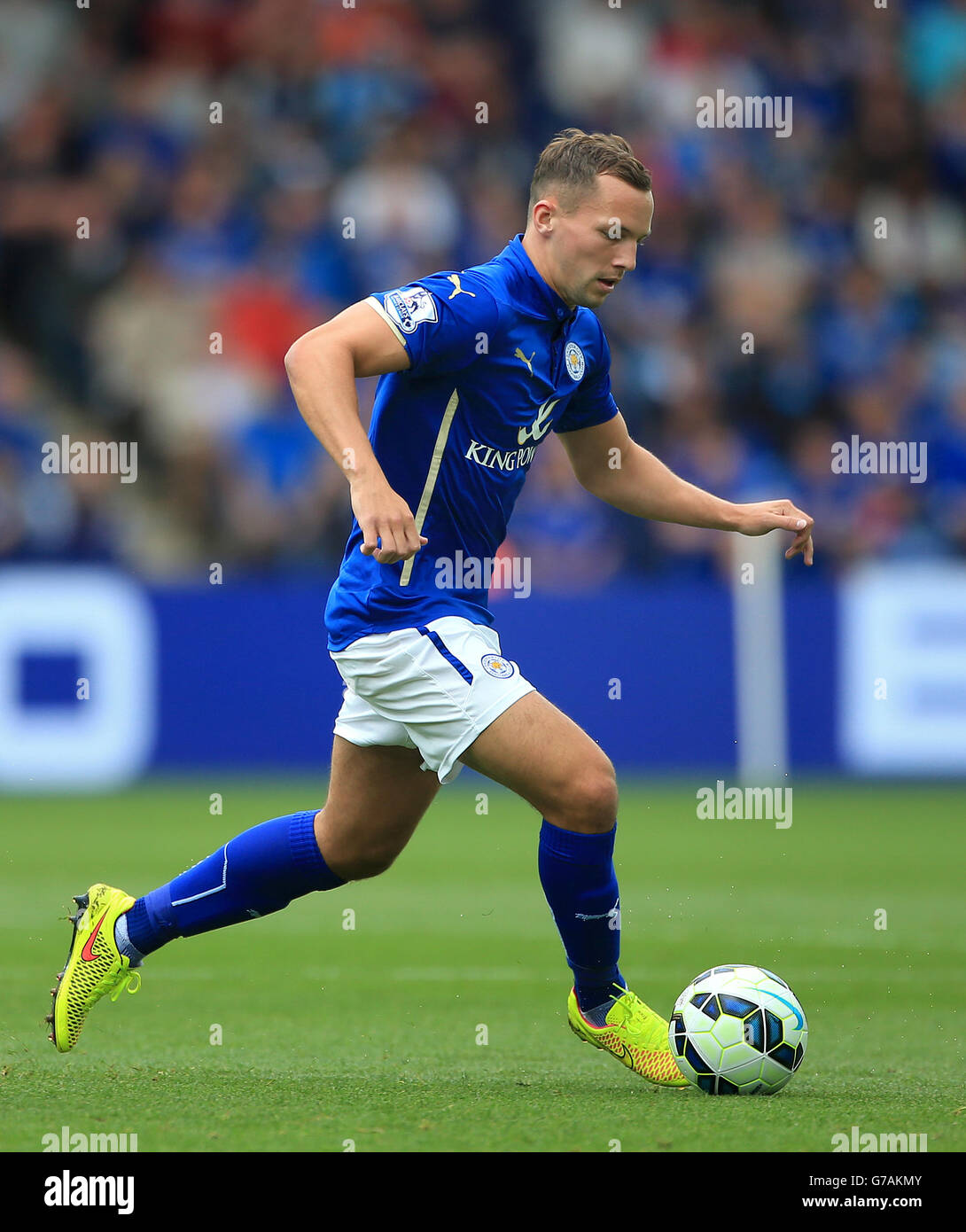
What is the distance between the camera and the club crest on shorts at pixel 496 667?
447 cm

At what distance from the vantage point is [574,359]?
483 cm

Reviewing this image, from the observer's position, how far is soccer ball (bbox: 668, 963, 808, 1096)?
4445mm

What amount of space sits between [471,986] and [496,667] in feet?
6.42

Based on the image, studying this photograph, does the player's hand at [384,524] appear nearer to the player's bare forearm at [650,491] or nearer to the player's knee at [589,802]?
the player's knee at [589,802]

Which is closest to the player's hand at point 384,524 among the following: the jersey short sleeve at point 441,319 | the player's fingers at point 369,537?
the player's fingers at point 369,537

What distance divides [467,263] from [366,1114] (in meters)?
10.2

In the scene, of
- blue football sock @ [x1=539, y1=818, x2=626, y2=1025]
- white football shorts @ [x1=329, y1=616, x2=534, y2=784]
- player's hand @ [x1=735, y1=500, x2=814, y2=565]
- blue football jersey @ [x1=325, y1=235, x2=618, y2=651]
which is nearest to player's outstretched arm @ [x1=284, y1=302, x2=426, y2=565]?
blue football jersey @ [x1=325, y1=235, x2=618, y2=651]

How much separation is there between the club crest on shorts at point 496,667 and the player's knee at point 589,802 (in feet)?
1.01

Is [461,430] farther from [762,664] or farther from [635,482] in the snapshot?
[762,664]

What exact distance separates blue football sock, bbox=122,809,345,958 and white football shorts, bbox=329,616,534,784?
41 cm

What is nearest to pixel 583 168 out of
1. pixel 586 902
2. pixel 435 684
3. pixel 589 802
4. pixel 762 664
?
pixel 435 684
